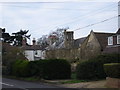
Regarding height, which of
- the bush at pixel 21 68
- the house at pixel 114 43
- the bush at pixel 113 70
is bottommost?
the bush at pixel 21 68

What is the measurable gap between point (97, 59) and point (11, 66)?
17.6 meters

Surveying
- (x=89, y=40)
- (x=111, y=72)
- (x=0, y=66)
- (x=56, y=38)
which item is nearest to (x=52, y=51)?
(x=0, y=66)

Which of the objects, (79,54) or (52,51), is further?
(52,51)

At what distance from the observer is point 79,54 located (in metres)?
46.3

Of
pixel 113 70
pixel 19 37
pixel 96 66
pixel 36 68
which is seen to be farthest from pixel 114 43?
pixel 19 37

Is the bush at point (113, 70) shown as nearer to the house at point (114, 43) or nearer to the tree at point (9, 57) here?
the tree at point (9, 57)

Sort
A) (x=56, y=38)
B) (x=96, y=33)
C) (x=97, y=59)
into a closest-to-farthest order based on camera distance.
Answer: (x=97, y=59) < (x=96, y=33) < (x=56, y=38)

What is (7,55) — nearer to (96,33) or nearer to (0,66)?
(0,66)

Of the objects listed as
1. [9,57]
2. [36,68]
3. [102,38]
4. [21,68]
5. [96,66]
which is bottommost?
[21,68]

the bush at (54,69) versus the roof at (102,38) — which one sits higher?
the roof at (102,38)

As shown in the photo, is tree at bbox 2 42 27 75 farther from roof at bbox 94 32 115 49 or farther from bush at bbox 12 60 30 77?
roof at bbox 94 32 115 49

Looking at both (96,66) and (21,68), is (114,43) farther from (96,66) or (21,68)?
(96,66)

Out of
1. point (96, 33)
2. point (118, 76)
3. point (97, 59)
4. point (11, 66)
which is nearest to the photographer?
point (118, 76)

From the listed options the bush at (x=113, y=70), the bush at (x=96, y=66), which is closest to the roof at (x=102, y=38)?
the bush at (x=96, y=66)
